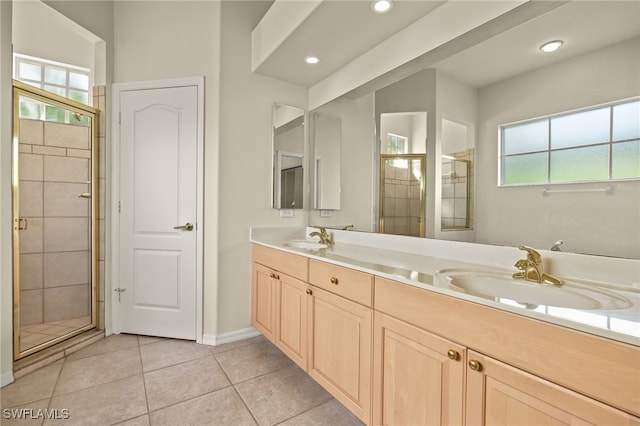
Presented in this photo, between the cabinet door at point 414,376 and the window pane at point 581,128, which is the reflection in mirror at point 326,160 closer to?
the cabinet door at point 414,376

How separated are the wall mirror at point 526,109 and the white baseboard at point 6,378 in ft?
8.63

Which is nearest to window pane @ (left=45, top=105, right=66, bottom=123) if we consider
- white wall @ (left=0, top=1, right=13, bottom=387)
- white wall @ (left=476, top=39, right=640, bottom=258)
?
white wall @ (left=0, top=1, right=13, bottom=387)

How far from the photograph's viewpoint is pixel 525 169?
1261 mm

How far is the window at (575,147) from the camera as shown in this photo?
1.00 metres

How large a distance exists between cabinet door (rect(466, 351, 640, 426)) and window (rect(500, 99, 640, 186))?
0.76 m

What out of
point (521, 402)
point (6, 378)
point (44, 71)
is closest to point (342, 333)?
point (521, 402)

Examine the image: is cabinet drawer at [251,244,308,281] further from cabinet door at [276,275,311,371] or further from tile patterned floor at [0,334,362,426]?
tile patterned floor at [0,334,362,426]

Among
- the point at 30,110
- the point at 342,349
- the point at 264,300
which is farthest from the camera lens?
the point at 30,110

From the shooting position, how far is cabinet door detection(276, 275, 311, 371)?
5.68 ft

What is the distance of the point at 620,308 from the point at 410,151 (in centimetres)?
113

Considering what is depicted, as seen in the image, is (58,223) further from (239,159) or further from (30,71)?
(239,159)

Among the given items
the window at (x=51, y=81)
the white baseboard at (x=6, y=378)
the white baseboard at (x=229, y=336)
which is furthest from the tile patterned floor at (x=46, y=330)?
the window at (x=51, y=81)

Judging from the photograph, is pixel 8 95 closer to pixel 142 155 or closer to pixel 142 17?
pixel 142 155

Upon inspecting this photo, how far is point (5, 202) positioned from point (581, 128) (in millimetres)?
2972
